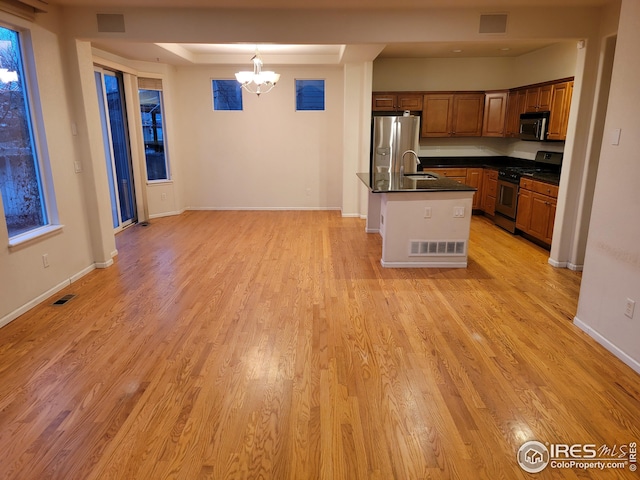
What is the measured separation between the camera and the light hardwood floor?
199cm

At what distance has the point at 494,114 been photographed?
7.24m

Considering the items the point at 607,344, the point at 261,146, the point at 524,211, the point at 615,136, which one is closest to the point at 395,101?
the point at 261,146

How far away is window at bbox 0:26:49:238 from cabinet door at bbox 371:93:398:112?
5135 mm

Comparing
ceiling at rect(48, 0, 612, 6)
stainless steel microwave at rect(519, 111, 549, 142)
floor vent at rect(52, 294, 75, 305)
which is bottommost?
floor vent at rect(52, 294, 75, 305)

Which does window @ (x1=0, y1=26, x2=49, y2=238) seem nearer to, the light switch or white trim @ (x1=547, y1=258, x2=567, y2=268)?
the light switch

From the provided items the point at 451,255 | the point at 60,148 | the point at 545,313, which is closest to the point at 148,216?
the point at 60,148

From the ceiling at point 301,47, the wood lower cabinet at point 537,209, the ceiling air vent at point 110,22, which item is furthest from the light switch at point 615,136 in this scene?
the ceiling air vent at point 110,22

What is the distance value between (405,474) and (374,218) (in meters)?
4.54

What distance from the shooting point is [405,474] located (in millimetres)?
1876

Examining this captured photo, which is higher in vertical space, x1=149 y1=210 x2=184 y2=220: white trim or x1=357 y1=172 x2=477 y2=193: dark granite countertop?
x1=357 y1=172 x2=477 y2=193: dark granite countertop

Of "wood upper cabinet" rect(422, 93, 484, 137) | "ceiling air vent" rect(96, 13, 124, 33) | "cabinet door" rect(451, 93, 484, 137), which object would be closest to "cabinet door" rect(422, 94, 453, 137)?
"wood upper cabinet" rect(422, 93, 484, 137)

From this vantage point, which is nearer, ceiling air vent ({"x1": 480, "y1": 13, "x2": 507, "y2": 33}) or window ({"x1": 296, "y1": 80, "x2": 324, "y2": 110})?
ceiling air vent ({"x1": 480, "y1": 13, "x2": 507, "y2": 33})

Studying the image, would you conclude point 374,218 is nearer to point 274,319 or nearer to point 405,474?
point 274,319

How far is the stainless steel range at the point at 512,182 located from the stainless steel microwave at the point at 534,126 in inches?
14.1
